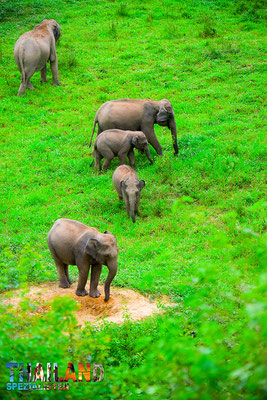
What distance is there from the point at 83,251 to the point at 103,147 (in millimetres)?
5060

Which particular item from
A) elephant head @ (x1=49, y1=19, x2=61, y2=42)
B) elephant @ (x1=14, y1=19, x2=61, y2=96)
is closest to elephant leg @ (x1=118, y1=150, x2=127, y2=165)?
elephant @ (x1=14, y1=19, x2=61, y2=96)

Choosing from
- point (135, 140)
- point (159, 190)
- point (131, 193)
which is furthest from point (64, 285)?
point (135, 140)

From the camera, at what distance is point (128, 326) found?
686 centimetres

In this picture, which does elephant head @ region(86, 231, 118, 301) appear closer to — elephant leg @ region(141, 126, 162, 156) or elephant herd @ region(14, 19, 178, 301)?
elephant herd @ region(14, 19, 178, 301)

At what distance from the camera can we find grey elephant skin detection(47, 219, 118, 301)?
25.3 feet

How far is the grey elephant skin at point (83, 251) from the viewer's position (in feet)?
25.3

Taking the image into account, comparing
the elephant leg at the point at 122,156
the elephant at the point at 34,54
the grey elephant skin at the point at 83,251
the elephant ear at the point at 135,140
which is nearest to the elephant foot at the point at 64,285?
the grey elephant skin at the point at 83,251

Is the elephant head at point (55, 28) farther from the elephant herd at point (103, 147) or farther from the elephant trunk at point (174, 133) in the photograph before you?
the elephant trunk at point (174, 133)

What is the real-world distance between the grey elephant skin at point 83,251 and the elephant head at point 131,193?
2.60 m

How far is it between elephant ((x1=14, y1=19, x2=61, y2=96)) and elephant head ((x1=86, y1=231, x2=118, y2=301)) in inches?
412

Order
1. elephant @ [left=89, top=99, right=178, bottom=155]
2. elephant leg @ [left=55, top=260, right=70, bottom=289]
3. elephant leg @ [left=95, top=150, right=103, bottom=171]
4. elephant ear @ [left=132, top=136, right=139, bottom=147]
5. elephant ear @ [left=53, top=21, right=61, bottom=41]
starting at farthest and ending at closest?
elephant ear @ [left=53, top=21, right=61, bottom=41] → elephant @ [left=89, top=99, right=178, bottom=155] → elephant leg @ [left=95, top=150, right=103, bottom=171] → elephant ear @ [left=132, top=136, right=139, bottom=147] → elephant leg @ [left=55, top=260, right=70, bottom=289]

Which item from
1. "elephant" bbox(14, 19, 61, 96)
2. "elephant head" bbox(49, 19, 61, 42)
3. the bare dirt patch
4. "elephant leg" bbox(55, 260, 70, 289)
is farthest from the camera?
"elephant head" bbox(49, 19, 61, 42)

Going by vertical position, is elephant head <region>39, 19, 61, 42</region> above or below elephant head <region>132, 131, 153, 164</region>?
above

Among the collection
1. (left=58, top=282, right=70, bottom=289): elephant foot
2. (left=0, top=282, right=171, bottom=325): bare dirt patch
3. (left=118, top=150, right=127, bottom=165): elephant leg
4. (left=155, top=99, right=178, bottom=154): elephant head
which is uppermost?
(left=155, top=99, right=178, bottom=154): elephant head
